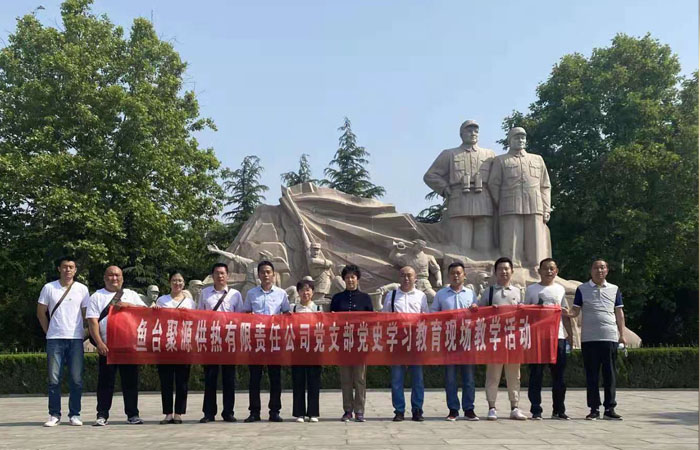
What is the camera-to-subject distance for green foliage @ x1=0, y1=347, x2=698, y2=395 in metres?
13.5

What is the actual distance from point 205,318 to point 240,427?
4.69ft

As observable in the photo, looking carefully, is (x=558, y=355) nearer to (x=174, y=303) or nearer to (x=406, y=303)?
(x=406, y=303)

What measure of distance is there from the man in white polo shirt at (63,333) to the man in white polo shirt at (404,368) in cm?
301

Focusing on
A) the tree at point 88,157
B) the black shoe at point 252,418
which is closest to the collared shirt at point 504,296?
the black shoe at point 252,418

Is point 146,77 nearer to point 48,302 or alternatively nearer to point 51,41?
point 51,41

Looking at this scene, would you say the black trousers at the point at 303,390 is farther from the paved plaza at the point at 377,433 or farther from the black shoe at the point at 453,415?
the black shoe at the point at 453,415

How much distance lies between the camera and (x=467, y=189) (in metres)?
15.9

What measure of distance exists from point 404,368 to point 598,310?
1999 mm

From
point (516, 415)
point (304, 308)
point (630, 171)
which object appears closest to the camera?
point (516, 415)

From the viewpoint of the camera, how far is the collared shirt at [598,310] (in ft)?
26.6

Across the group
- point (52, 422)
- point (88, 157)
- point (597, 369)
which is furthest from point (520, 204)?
point (88, 157)

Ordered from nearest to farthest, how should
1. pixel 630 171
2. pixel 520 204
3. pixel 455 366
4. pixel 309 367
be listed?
pixel 309 367
pixel 455 366
pixel 520 204
pixel 630 171

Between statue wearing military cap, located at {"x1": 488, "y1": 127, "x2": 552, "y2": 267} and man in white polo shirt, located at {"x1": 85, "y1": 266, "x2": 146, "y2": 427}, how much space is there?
9.21 m

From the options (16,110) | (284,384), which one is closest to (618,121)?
(284,384)
